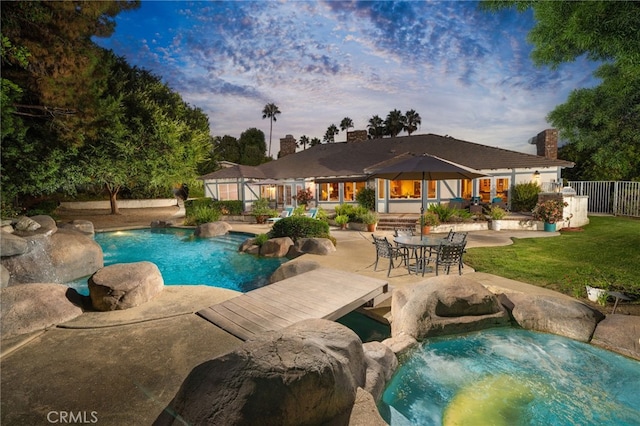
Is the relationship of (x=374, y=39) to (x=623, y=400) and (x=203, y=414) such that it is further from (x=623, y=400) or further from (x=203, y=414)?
(x=203, y=414)

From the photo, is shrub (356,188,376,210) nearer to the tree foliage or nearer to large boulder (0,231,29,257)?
the tree foliage

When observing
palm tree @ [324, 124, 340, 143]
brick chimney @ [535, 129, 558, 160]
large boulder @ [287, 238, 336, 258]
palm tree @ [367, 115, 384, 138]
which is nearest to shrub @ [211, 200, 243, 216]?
large boulder @ [287, 238, 336, 258]

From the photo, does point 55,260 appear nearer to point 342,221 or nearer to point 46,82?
point 46,82

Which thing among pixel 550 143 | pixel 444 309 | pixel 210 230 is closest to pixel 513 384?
pixel 444 309

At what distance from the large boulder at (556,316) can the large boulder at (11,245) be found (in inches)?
424

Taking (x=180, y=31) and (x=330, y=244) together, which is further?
(x=180, y=31)

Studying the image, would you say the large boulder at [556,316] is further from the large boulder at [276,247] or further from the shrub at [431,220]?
the shrub at [431,220]

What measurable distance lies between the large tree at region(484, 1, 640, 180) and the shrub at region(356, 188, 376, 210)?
32.0 ft

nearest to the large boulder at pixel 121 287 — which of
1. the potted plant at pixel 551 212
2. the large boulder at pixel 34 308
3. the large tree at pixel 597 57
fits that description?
the large boulder at pixel 34 308

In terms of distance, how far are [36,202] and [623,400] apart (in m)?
28.8

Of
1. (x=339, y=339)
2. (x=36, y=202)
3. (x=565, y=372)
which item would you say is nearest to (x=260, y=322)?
(x=339, y=339)

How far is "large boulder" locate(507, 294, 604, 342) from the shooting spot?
4.66 metres

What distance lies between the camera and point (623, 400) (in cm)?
353

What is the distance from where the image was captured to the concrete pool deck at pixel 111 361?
102 inches
